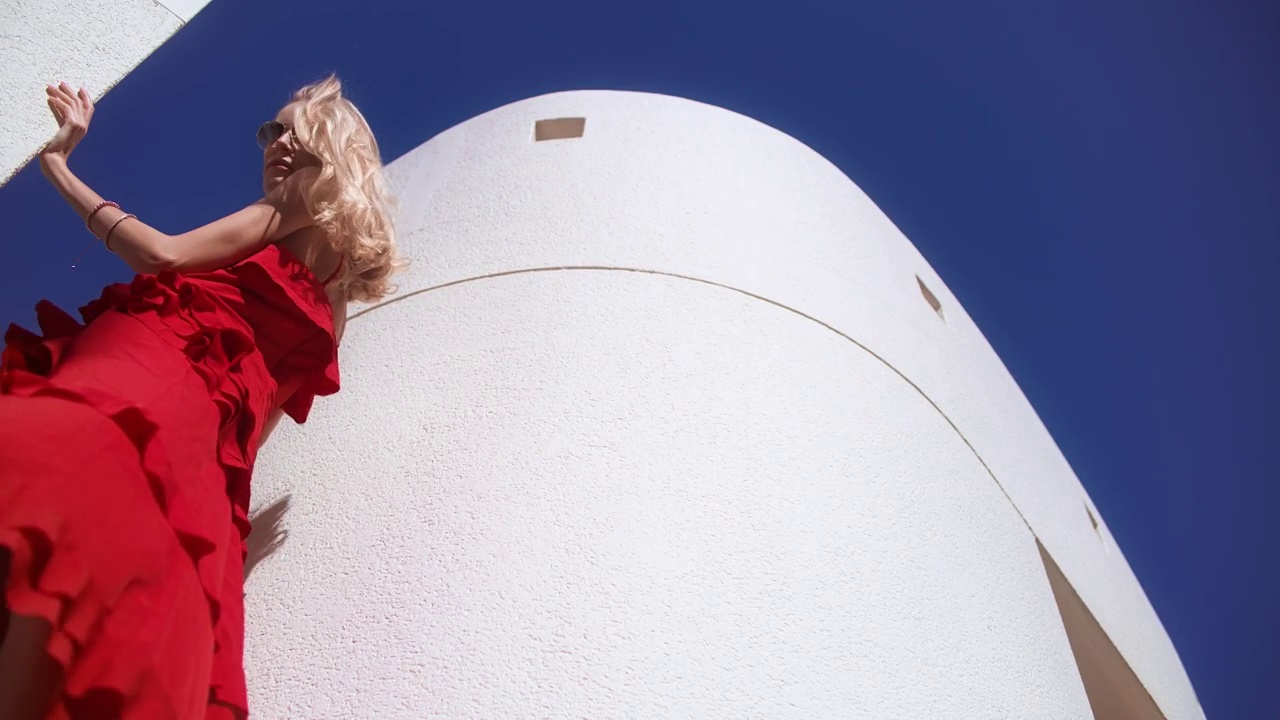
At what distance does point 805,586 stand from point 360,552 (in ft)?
3.25

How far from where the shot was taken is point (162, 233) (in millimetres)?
1715

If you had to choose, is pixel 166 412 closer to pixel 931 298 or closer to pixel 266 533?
pixel 266 533

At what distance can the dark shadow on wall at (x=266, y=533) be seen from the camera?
7.51 feet

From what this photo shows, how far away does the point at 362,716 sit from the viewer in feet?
5.98

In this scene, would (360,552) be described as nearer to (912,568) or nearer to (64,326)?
(64,326)

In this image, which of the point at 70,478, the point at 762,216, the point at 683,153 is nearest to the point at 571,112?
the point at 683,153

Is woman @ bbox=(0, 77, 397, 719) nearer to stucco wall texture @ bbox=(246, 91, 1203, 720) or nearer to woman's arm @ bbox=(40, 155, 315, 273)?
woman's arm @ bbox=(40, 155, 315, 273)

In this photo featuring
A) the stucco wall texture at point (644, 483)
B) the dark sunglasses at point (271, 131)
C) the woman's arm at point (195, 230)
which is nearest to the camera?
the woman's arm at point (195, 230)

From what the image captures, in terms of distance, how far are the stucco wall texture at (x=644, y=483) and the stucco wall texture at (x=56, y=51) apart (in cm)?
98

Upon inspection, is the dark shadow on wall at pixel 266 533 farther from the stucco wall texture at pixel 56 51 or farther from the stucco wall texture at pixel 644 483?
the stucco wall texture at pixel 56 51

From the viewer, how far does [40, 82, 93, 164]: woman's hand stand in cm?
182

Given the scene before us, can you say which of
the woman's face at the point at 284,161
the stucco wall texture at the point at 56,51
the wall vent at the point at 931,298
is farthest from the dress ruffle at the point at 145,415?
the wall vent at the point at 931,298

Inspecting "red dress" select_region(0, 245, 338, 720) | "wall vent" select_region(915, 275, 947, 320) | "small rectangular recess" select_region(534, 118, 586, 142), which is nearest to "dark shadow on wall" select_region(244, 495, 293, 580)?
"red dress" select_region(0, 245, 338, 720)

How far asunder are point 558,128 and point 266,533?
2338 millimetres
